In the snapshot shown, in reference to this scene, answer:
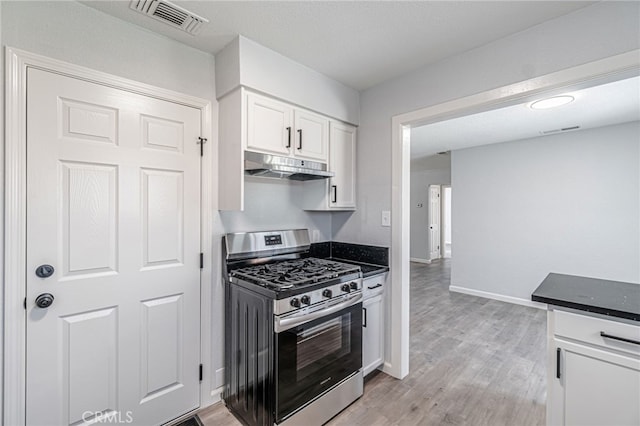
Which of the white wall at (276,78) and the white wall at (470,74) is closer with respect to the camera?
the white wall at (470,74)

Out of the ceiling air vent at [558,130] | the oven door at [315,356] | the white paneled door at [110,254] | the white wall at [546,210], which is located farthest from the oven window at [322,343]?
the ceiling air vent at [558,130]

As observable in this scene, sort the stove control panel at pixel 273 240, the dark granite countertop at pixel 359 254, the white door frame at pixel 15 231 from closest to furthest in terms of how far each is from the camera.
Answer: the white door frame at pixel 15 231
the stove control panel at pixel 273 240
the dark granite countertop at pixel 359 254

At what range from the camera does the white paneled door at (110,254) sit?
151 cm

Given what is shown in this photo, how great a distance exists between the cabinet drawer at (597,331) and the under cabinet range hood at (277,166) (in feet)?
5.52

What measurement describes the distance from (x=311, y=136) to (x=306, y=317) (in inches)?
54.0

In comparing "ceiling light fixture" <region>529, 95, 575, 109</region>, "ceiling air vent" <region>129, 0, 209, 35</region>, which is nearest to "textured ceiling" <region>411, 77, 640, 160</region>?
"ceiling light fixture" <region>529, 95, 575, 109</region>

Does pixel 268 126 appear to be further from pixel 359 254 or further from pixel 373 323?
pixel 373 323

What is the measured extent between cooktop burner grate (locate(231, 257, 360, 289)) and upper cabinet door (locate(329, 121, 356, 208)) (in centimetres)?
57

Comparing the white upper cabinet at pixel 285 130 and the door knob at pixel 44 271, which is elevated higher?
the white upper cabinet at pixel 285 130

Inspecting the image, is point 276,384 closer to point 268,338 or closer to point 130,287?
point 268,338

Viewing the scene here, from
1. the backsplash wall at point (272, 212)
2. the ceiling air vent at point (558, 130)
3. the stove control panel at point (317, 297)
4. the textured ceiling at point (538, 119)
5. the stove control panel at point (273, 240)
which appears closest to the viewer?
the stove control panel at point (317, 297)

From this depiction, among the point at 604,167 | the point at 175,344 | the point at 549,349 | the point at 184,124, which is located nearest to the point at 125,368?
the point at 175,344

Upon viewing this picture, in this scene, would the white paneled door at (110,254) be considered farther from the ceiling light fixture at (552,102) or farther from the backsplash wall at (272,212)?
the ceiling light fixture at (552,102)

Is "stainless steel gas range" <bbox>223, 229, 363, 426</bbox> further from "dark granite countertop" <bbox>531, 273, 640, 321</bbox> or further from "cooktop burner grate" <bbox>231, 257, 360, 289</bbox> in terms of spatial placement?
"dark granite countertop" <bbox>531, 273, 640, 321</bbox>
